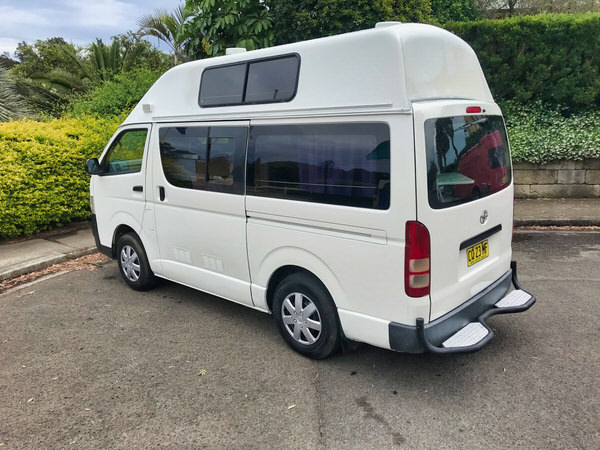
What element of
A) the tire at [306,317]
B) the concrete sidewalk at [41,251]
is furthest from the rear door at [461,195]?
the concrete sidewalk at [41,251]

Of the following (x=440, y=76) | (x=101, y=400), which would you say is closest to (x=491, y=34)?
(x=440, y=76)

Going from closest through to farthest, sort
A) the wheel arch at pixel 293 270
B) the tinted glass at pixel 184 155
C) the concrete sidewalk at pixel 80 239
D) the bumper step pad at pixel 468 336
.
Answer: the bumper step pad at pixel 468 336
the wheel arch at pixel 293 270
the tinted glass at pixel 184 155
the concrete sidewalk at pixel 80 239

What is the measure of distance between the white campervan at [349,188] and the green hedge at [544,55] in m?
6.58

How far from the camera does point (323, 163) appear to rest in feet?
11.1

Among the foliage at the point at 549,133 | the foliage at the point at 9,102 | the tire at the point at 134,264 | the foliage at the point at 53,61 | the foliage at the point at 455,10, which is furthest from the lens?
the foliage at the point at 53,61

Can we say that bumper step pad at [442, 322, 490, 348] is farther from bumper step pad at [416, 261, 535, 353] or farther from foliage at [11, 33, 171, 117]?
foliage at [11, 33, 171, 117]

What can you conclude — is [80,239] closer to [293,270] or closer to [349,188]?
[293,270]

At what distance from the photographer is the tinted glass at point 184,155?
14.0 ft

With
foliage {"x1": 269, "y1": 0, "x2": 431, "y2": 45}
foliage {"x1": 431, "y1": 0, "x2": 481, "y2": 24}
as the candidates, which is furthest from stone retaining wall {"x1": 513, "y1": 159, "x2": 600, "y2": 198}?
foliage {"x1": 431, "y1": 0, "x2": 481, "y2": 24}

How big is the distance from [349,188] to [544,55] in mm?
8083

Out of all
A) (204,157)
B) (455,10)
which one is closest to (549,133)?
(455,10)

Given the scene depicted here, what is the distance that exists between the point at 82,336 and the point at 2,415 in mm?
1158

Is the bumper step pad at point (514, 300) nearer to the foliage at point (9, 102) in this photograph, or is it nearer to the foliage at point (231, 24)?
the foliage at point (231, 24)

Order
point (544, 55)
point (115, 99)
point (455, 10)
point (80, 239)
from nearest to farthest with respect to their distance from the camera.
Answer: point (80, 239), point (544, 55), point (115, 99), point (455, 10)
